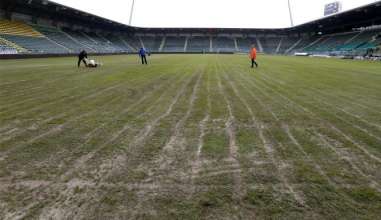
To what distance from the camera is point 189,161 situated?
3.73 meters

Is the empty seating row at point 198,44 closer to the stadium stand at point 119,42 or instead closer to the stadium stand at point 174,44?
the stadium stand at point 174,44

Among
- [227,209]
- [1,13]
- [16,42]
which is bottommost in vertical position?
[227,209]

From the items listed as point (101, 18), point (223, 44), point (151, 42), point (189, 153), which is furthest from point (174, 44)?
point (189, 153)

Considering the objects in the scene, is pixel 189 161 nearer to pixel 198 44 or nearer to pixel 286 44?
pixel 198 44

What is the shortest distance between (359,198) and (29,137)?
504cm

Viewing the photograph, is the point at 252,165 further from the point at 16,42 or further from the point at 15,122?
the point at 16,42

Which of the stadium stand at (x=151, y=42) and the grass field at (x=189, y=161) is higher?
the stadium stand at (x=151, y=42)

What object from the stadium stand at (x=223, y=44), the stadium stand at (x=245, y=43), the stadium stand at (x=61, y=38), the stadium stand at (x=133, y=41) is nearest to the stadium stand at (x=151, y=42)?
the stadium stand at (x=133, y=41)

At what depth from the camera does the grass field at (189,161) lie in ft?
8.73

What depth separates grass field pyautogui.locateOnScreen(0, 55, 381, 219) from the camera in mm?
2660

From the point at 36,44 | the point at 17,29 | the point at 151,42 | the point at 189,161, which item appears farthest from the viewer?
the point at 151,42

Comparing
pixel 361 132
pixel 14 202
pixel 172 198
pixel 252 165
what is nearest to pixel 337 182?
pixel 252 165

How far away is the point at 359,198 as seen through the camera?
2.77m

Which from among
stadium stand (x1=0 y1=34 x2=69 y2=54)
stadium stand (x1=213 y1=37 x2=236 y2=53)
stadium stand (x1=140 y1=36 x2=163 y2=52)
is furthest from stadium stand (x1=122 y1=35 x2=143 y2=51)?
stadium stand (x1=0 y1=34 x2=69 y2=54)
